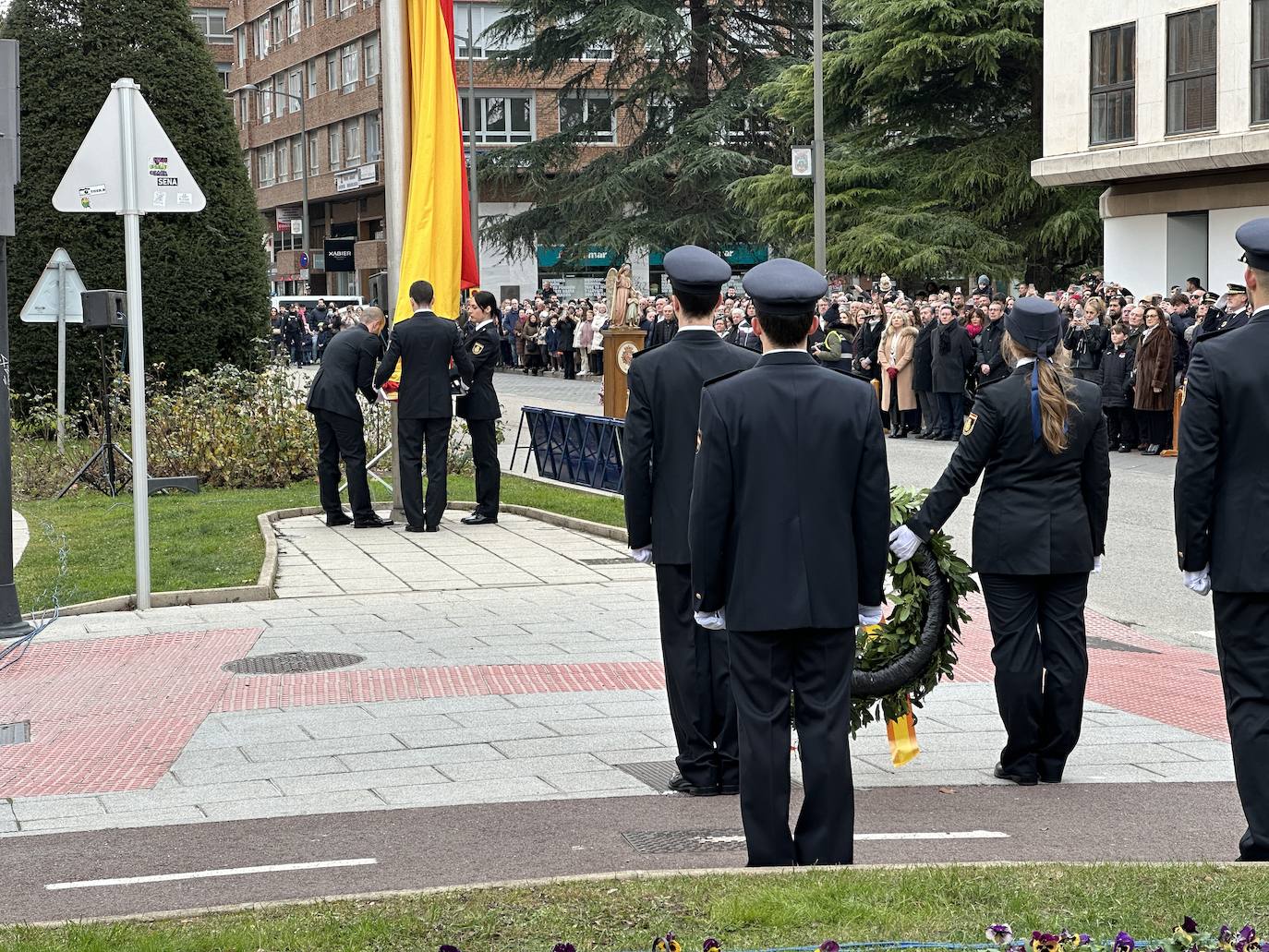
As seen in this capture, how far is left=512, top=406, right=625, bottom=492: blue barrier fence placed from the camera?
1794 centimetres

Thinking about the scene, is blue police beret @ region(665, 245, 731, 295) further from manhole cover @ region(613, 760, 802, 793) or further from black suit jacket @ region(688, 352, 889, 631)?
manhole cover @ region(613, 760, 802, 793)

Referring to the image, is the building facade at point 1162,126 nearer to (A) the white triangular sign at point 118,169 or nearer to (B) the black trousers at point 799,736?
(A) the white triangular sign at point 118,169

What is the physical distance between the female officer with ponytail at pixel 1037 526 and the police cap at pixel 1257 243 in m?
1.37

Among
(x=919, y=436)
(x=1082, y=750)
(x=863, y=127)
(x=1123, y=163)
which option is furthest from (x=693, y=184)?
(x=1082, y=750)

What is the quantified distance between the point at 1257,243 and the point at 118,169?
7351 millimetres

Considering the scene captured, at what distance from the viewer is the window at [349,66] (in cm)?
7262

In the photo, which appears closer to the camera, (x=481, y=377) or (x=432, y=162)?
(x=432, y=162)

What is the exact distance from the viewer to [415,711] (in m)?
8.14

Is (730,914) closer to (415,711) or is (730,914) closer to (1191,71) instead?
(415,711)

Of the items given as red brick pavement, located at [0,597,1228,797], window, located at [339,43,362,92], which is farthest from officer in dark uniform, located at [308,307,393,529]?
window, located at [339,43,362,92]

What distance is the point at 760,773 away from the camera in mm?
5164

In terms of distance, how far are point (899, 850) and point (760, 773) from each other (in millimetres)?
890

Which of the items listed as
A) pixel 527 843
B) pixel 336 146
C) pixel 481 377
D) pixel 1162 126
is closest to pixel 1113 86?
pixel 1162 126

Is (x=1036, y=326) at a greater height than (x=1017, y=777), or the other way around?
(x=1036, y=326)
